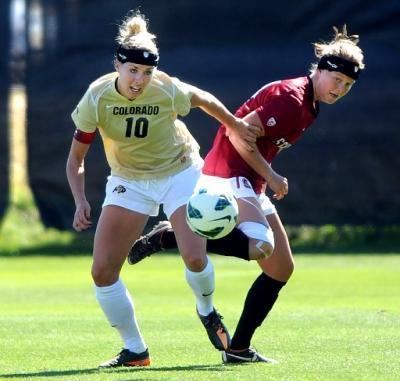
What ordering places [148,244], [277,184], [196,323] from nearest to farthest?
[277,184] → [148,244] → [196,323]

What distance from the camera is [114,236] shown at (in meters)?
7.27

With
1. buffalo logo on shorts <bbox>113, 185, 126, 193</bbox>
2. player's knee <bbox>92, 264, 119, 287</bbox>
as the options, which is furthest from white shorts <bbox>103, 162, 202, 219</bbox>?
player's knee <bbox>92, 264, 119, 287</bbox>

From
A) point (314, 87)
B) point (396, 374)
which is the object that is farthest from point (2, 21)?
point (396, 374)

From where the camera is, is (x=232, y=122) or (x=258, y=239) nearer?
(x=258, y=239)

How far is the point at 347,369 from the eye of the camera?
685 centimetres

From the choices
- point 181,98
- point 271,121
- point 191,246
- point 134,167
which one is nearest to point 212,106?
point 181,98

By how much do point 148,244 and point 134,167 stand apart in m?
0.59

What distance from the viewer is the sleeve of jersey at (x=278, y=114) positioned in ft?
24.1

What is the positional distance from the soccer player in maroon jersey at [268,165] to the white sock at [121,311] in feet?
1.79

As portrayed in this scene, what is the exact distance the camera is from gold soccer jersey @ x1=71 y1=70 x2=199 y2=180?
7.22 m

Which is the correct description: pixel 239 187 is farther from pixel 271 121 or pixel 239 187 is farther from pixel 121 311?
pixel 121 311

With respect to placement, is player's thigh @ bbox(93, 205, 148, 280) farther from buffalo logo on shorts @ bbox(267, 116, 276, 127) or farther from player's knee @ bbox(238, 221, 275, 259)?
buffalo logo on shorts @ bbox(267, 116, 276, 127)

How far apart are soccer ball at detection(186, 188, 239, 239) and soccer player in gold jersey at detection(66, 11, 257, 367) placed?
1.13 feet

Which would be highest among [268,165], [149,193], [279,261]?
[268,165]
